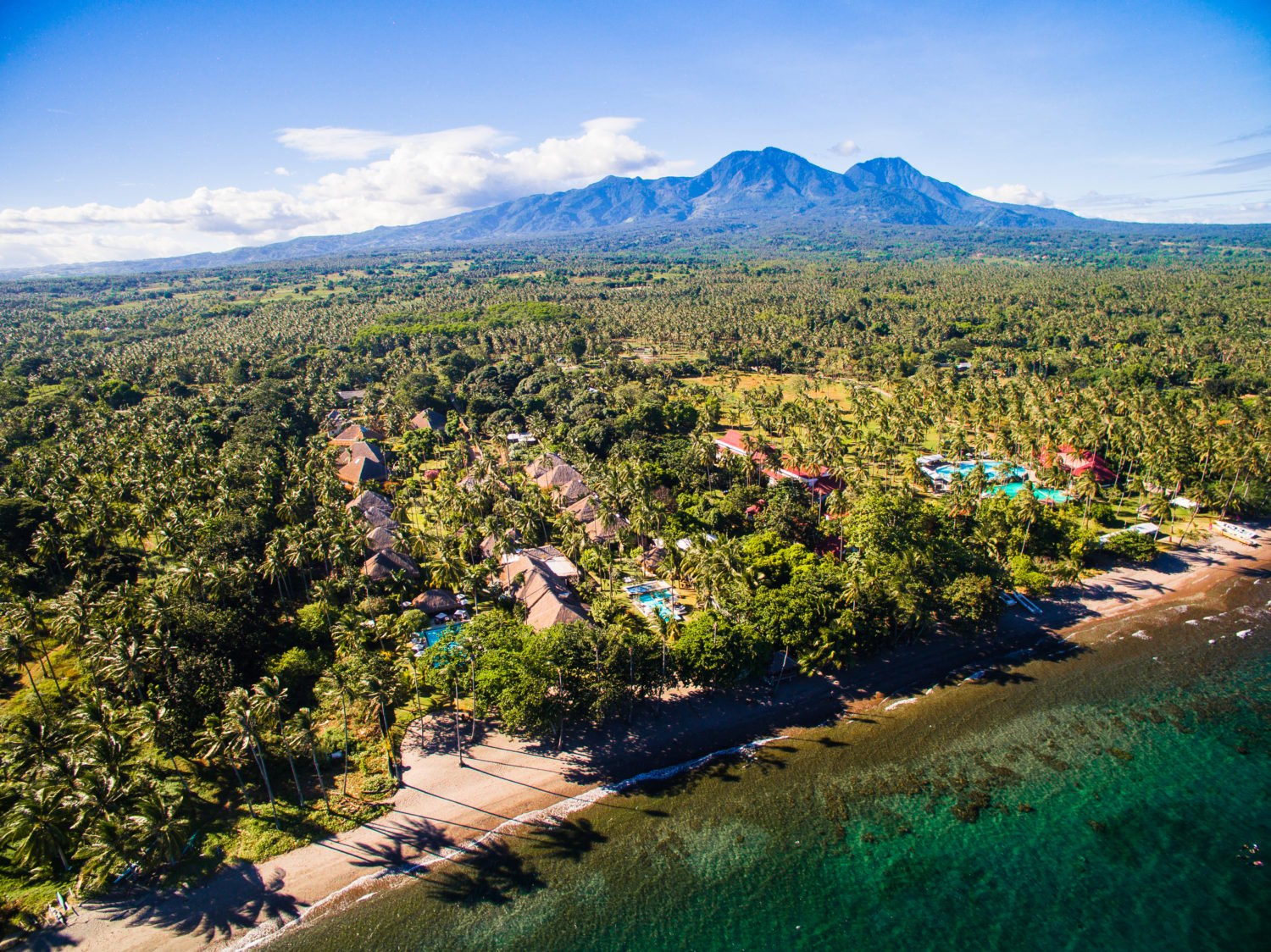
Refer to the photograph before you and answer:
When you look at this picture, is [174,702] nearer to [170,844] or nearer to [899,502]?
[170,844]

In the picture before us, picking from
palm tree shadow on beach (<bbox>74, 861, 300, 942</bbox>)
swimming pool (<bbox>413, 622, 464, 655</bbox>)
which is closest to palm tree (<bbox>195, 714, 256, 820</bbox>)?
palm tree shadow on beach (<bbox>74, 861, 300, 942</bbox>)

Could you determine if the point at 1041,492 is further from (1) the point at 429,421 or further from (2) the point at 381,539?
(1) the point at 429,421

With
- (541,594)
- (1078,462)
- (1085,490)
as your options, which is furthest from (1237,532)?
(541,594)

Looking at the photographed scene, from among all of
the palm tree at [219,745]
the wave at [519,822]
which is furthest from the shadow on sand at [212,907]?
the palm tree at [219,745]

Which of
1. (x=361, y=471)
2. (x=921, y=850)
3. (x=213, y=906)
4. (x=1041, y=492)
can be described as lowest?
(x=921, y=850)

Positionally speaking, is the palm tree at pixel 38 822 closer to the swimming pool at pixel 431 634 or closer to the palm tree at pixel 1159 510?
the swimming pool at pixel 431 634
